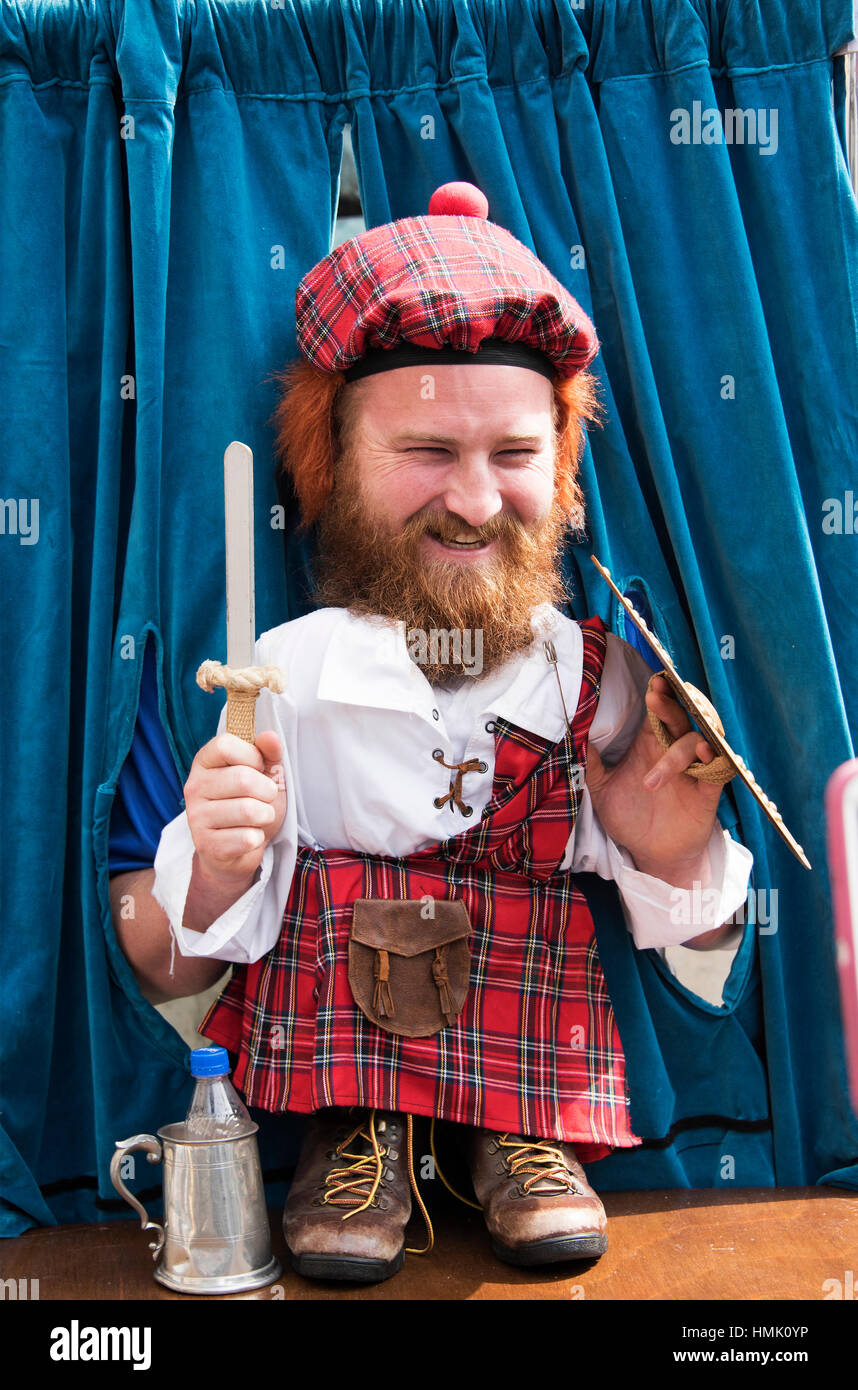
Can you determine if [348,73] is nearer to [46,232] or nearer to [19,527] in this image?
[46,232]

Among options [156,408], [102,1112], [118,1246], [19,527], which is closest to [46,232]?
[156,408]

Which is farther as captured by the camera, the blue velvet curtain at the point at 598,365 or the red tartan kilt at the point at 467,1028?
the blue velvet curtain at the point at 598,365

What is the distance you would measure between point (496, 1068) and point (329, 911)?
0.94ft

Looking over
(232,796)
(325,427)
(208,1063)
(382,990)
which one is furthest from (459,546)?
(208,1063)

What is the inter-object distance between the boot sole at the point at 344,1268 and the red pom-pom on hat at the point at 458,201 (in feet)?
4.33

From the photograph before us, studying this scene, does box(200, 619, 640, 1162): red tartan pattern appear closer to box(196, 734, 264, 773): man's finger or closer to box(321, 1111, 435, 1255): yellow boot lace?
box(321, 1111, 435, 1255): yellow boot lace

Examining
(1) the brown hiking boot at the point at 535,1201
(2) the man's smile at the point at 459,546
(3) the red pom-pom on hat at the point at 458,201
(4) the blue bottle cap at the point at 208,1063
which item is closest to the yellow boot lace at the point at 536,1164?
(1) the brown hiking boot at the point at 535,1201

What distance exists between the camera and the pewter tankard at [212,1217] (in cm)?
145

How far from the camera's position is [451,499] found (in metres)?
1.64

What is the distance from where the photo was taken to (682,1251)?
1.58 meters

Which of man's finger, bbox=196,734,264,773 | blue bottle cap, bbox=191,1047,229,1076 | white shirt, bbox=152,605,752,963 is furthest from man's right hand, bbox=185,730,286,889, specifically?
blue bottle cap, bbox=191,1047,229,1076

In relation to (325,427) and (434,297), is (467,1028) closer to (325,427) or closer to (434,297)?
(325,427)

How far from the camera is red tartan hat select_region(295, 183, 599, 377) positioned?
1600 mm

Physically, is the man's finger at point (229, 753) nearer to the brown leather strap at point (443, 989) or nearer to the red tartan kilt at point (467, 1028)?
the red tartan kilt at point (467, 1028)
